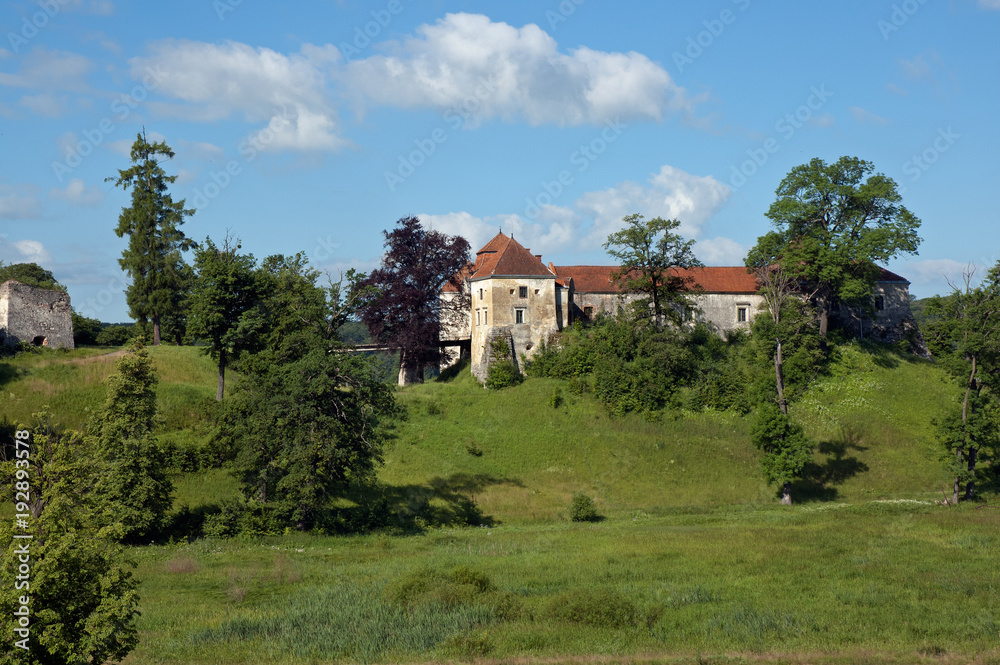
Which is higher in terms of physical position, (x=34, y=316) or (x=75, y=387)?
(x=34, y=316)

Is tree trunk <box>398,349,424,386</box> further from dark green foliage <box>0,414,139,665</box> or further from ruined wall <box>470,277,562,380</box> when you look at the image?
dark green foliage <box>0,414,139,665</box>

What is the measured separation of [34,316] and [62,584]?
1524 inches

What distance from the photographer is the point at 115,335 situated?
2345 inches

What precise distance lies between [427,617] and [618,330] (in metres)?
35.9

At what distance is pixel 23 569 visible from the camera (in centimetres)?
1280

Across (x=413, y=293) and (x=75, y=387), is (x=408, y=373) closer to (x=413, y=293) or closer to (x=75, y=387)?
(x=413, y=293)

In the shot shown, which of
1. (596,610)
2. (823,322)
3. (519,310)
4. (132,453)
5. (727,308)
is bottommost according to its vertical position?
(596,610)

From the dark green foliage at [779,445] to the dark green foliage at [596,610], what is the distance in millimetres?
22271

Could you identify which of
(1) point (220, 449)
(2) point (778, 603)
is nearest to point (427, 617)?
(2) point (778, 603)

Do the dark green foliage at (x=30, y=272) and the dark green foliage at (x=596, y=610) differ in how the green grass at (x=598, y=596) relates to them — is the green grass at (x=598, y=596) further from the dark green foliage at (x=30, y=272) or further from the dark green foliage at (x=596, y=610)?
the dark green foliage at (x=30, y=272)

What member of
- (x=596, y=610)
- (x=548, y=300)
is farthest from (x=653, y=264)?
(x=596, y=610)

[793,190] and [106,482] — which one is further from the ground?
[793,190]

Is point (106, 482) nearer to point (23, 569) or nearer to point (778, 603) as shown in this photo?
point (23, 569)

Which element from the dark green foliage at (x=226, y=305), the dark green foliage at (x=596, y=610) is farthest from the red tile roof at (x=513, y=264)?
the dark green foliage at (x=596, y=610)
